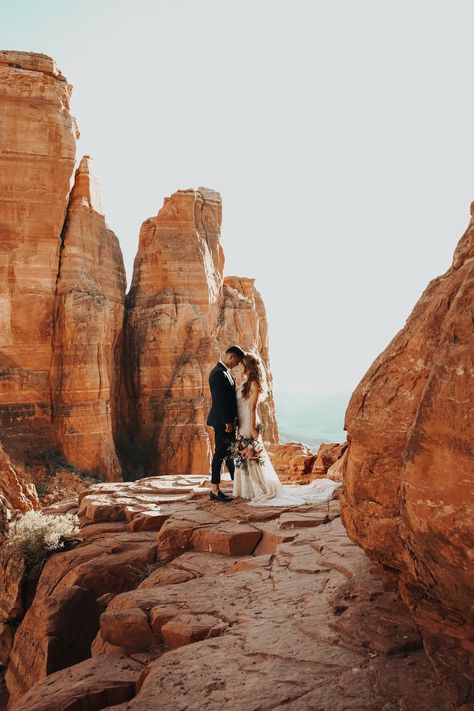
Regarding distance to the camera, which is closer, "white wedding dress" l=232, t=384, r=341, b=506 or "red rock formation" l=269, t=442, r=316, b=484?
"white wedding dress" l=232, t=384, r=341, b=506

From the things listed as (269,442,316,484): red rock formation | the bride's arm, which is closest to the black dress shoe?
the bride's arm

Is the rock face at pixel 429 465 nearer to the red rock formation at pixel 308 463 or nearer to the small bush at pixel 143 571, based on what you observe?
the small bush at pixel 143 571

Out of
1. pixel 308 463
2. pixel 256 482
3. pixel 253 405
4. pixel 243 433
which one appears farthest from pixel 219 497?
pixel 308 463

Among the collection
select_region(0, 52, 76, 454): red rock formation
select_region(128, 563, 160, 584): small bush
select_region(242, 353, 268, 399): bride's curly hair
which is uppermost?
select_region(0, 52, 76, 454): red rock formation

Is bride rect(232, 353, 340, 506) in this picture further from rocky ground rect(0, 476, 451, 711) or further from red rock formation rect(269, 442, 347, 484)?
red rock formation rect(269, 442, 347, 484)

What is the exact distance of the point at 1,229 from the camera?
64.6 ft

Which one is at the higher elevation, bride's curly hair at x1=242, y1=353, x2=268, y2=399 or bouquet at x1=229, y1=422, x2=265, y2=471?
bride's curly hair at x1=242, y1=353, x2=268, y2=399

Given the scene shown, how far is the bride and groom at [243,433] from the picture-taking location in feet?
26.5

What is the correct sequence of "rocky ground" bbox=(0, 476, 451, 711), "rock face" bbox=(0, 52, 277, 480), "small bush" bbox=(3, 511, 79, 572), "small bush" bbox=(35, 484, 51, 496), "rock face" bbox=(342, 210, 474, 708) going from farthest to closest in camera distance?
"rock face" bbox=(0, 52, 277, 480), "small bush" bbox=(35, 484, 51, 496), "small bush" bbox=(3, 511, 79, 572), "rocky ground" bbox=(0, 476, 451, 711), "rock face" bbox=(342, 210, 474, 708)

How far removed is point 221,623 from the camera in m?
4.05

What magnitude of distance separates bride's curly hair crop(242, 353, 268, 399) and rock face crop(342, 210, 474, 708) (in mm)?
4301

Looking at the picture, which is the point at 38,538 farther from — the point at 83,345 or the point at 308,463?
the point at 83,345

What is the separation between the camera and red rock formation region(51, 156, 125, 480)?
20.6 m

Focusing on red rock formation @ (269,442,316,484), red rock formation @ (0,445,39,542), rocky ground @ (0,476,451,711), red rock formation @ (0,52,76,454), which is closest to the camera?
rocky ground @ (0,476,451,711)
